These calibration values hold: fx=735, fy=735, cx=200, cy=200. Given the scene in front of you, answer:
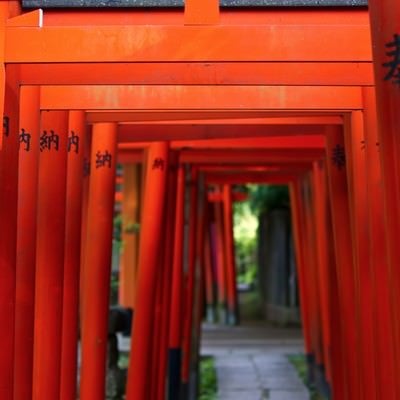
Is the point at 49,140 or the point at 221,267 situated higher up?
the point at 49,140

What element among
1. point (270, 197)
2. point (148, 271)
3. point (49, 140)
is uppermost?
point (270, 197)

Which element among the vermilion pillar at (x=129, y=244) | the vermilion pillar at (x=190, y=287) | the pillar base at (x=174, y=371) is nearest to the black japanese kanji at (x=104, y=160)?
the pillar base at (x=174, y=371)

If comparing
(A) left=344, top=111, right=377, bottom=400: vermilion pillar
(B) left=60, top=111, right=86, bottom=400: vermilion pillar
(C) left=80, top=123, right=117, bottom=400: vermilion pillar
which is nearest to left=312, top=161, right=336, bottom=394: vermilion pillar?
(C) left=80, top=123, right=117, bottom=400: vermilion pillar

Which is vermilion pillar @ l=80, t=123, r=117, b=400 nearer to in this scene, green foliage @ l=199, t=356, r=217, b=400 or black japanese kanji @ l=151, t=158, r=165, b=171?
black japanese kanji @ l=151, t=158, r=165, b=171

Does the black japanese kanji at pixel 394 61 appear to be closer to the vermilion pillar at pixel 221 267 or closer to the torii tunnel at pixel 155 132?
the torii tunnel at pixel 155 132

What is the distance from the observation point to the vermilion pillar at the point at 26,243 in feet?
12.5

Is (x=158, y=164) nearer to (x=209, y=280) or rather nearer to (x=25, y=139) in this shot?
(x=25, y=139)

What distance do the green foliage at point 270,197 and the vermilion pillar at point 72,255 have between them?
13.0 m

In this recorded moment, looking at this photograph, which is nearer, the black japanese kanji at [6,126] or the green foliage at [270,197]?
the black japanese kanji at [6,126]

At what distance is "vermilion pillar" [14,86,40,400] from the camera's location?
381cm

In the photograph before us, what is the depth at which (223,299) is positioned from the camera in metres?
19.4

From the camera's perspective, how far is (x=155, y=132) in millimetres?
6707

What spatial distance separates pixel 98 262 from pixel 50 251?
1250mm

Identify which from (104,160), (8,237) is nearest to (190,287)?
(104,160)
